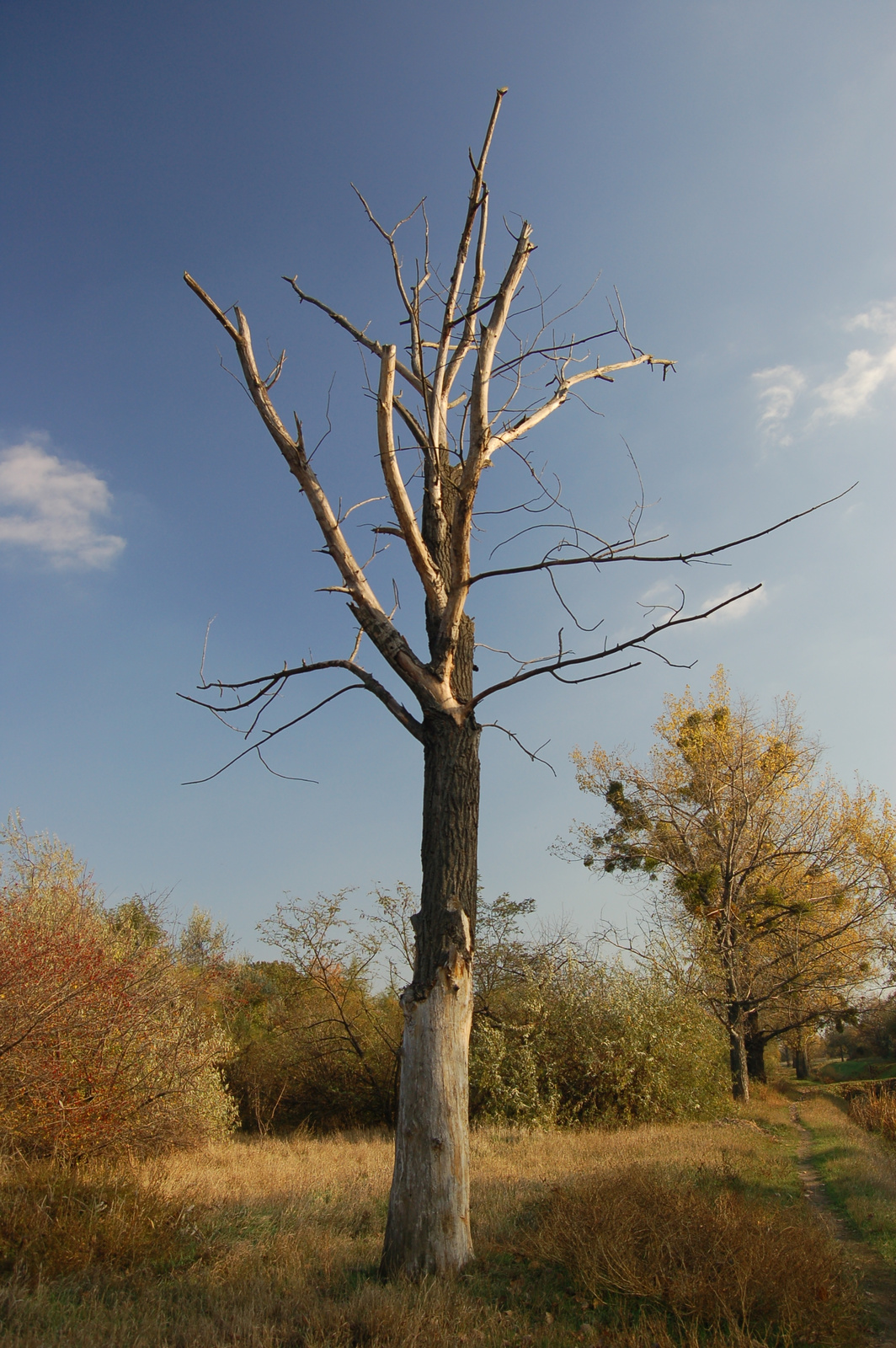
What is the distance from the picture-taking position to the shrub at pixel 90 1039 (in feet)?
26.7

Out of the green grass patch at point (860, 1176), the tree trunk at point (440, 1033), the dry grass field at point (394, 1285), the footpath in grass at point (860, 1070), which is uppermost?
the tree trunk at point (440, 1033)

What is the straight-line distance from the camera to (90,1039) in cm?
923

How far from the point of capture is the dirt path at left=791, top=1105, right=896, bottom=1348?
505 centimetres

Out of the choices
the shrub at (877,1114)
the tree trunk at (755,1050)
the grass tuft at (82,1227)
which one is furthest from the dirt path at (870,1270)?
the tree trunk at (755,1050)

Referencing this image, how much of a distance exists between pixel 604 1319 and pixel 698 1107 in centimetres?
1343

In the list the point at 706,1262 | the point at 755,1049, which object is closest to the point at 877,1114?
the point at 755,1049

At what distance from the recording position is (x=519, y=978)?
17.0 metres

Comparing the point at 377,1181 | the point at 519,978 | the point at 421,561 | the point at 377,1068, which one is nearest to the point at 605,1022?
the point at 519,978

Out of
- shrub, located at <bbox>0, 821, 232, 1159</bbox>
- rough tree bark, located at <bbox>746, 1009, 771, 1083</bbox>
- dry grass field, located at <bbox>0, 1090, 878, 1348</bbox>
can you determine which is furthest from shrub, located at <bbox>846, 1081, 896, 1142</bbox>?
shrub, located at <bbox>0, 821, 232, 1159</bbox>

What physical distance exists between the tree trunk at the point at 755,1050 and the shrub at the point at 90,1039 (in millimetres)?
21418

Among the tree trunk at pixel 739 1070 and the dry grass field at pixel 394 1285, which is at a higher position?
the dry grass field at pixel 394 1285

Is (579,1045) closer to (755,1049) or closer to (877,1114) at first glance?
(877,1114)

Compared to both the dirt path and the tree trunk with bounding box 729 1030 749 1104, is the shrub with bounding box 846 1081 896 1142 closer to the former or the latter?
the tree trunk with bounding box 729 1030 749 1104

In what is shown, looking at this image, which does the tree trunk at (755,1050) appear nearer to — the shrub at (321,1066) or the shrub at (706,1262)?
the shrub at (321,1066)
